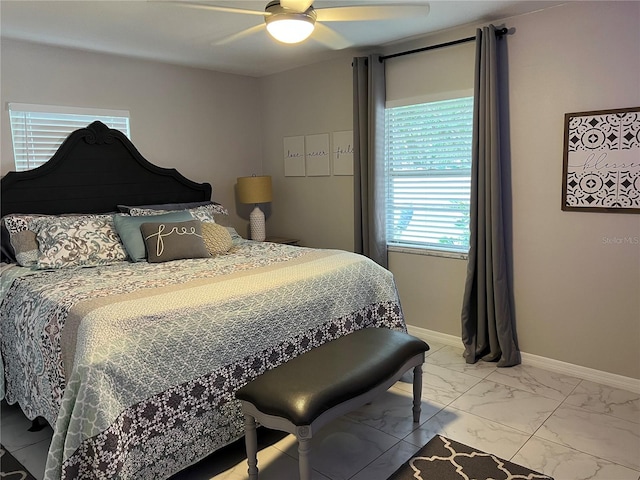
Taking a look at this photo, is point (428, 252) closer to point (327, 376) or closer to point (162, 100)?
point (327, 376)

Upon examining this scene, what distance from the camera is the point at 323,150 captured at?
4.32 meters

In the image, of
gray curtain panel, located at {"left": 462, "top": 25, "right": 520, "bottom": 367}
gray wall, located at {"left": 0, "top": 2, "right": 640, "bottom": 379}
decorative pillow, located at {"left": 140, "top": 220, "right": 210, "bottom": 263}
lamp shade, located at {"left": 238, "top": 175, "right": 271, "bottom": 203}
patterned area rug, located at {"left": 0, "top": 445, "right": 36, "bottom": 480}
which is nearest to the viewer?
patterned area rug, located at {"left": 0, "top": 445, "right": 36, "bottom": 480}

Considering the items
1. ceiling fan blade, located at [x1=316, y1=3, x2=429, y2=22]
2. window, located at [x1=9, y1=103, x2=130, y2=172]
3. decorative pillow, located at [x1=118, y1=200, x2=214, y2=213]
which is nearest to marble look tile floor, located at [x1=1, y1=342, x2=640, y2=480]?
decorative pillow, located at [x1=118, y1=200, x2=214, y2=213]

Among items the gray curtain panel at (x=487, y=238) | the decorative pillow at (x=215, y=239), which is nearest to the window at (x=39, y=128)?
the decorative pillow at (x=215, y=239)

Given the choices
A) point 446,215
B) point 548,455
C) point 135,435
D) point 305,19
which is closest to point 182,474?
point 135,435

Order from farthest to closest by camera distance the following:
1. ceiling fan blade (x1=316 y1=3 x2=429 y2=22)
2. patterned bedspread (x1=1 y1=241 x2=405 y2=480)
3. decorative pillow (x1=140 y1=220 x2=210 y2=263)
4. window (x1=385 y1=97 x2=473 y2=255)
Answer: window (x1=385 y1=97 x2=473 y2=255), decorative pillow (x1=140 y1=220 x2=210 y2=263), ceiling fan blade (x1=316 y1=3 x2=429 y2=22), patterned bedspread (x1=1 y1=241 x2=405 y2=480)

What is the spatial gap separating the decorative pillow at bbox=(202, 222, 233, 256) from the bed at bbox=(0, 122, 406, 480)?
0.02 metres

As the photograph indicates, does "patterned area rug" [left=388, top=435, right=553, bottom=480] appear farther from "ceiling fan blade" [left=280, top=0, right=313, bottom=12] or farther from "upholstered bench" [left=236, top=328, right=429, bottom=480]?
"ceiling fan blade" [left=280, top=0, right=313, bottom=12]

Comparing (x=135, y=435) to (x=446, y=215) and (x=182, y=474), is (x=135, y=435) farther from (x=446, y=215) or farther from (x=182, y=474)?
(x=446, y=215)

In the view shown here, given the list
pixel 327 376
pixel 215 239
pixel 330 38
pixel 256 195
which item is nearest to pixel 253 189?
pixel 256 195

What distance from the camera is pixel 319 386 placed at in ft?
6.32

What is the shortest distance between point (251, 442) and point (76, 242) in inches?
69.5

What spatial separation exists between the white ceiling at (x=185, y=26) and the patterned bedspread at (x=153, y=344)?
1.44 m

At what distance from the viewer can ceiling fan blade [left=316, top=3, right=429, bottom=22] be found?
2.38 meters
